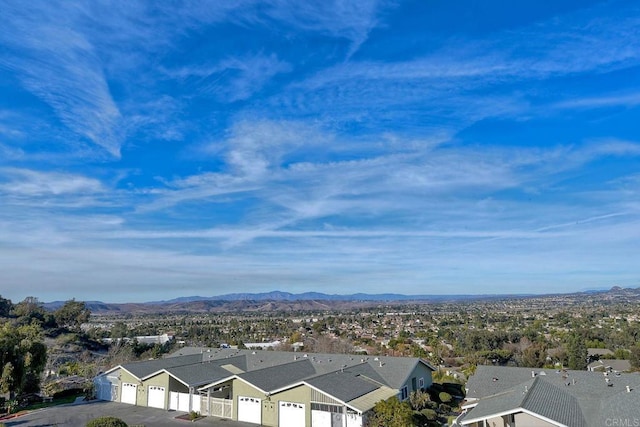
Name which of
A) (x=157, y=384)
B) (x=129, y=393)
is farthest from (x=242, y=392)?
(x=129, y=393)

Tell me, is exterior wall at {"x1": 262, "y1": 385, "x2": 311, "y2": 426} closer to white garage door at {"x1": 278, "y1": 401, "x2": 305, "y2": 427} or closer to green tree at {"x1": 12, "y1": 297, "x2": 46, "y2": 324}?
white garage door at {"x1": 278, "y1": 401, "x2": 305, "y2": 427}

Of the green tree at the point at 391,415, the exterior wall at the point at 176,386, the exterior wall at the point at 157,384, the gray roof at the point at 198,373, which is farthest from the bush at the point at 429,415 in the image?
the exterior wall at the point at 157,384

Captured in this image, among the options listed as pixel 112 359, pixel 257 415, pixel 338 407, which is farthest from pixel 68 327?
pixel 338 407

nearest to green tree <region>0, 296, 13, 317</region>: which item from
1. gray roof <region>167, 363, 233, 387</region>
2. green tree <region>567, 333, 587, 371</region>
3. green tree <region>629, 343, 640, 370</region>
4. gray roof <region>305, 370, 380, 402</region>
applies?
gray roof <region>167, 363, 233, 387</region>

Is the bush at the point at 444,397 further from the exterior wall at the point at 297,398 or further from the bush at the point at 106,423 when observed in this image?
the bush at the point at 106,423

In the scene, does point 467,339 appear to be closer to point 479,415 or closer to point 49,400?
point 479,415

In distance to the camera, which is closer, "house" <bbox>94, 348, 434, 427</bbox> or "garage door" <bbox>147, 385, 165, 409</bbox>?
"house" <bbox>94, 348, 434, 427</bbox>
